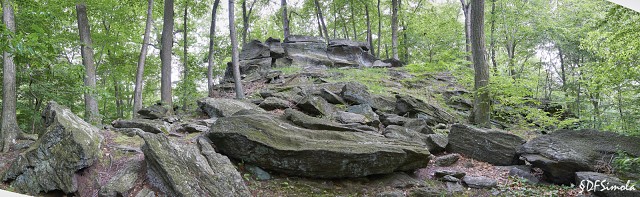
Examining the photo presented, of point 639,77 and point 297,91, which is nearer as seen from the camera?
point 639,77

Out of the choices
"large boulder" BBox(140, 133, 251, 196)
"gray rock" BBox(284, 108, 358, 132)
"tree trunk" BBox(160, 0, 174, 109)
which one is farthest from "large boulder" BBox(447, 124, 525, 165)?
"tree trunk" BBox(160, 0, 174, 109)

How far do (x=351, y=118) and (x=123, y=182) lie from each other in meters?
4.29

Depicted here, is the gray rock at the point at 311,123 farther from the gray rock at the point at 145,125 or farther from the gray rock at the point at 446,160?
the gray rock at the point at 145,125

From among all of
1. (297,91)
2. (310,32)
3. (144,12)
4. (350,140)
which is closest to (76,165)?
(350,140)

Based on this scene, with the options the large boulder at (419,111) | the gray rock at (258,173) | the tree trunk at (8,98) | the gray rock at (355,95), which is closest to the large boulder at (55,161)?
the gray rock at (258,173)

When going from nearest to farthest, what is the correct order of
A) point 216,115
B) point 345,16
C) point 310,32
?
point 216,115, point 345,16, point 310,32

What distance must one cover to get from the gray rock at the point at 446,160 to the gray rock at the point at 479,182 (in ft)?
2.34

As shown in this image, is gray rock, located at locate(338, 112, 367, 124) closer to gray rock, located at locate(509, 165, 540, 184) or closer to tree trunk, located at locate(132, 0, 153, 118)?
gray rock, located at locate(509, 165, 540, 184)

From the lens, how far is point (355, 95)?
28.6ft

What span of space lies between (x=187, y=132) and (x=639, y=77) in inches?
261

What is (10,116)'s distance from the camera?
5926 mm

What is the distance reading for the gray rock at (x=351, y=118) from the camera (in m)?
6.89

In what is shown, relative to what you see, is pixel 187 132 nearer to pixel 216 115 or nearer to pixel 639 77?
pixel 216 115

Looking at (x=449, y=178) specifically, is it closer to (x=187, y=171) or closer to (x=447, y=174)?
(x=447, y=174)
